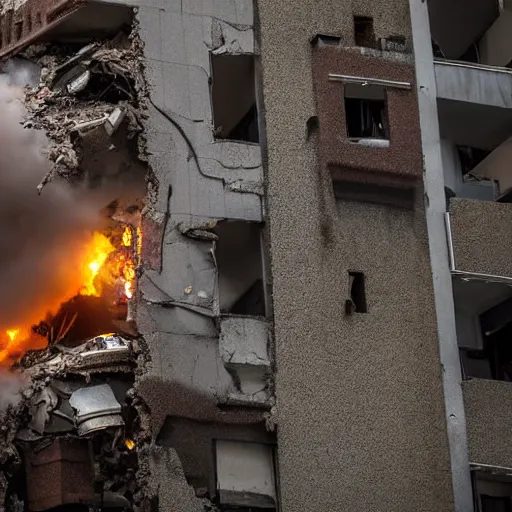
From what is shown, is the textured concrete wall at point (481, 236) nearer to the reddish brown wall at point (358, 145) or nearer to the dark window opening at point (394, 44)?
the reddish brown wall at point (358, 145)

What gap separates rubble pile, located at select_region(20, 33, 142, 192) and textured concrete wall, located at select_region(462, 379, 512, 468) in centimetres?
687

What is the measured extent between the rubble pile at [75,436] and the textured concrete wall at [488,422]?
214 inches

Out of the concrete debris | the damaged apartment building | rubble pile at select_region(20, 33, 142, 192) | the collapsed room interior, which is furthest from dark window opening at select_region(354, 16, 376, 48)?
the concrete debris

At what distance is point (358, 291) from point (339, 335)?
3.25ft

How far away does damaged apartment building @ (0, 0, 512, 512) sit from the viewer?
19.2 metres

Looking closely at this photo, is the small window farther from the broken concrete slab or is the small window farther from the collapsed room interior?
the broken concrete slab

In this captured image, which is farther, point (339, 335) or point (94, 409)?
point (339, 335)

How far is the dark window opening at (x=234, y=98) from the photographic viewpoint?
21891mm

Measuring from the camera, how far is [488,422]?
2075cm

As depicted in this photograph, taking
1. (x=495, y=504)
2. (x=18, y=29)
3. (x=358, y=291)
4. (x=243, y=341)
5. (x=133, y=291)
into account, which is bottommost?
(x=495, y=504)

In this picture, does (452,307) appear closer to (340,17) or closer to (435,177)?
(435,177)

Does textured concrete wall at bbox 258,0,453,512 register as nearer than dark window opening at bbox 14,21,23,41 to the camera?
Yes

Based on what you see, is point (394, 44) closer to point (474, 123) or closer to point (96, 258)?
point (474, 123)

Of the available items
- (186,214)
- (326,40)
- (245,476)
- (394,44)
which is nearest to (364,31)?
(394,44)
